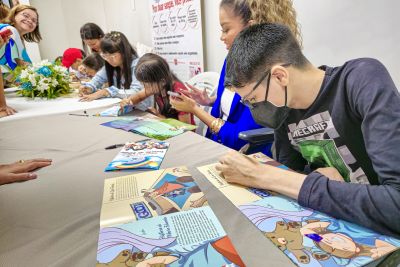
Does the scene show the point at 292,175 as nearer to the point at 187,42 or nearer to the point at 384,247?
the point at 384,247

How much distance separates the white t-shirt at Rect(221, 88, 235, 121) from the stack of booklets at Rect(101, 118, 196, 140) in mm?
230

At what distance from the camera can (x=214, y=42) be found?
2.25 meters

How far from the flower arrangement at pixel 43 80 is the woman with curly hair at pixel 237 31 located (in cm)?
122

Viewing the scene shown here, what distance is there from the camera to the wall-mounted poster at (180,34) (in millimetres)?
2346

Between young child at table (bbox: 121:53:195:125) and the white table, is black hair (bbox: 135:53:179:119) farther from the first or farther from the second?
the white table

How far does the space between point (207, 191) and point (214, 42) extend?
5.94 ft

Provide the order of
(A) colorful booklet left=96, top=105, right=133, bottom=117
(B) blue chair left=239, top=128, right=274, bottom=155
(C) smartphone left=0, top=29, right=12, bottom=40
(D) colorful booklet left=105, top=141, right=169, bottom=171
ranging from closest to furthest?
1. (D) colorful booklet left=105, top=141, right=169, bottom=171
2. (B) blue chair left=239, top=128, right=274, bottom=155
3. (A) colorful booklet left=96, top=105, right=133, bottom=117
4. (C) smartphone left=0, top=29, right=12, bottom=40

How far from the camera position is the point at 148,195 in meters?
0.68

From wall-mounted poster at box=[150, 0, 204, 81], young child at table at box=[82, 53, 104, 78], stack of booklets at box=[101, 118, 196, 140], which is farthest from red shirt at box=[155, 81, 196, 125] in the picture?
young child at table at box=[82, 53, 104, 78]

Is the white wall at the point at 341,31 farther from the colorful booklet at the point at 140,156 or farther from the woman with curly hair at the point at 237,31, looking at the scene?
the colorful booklet at the point at 140,156

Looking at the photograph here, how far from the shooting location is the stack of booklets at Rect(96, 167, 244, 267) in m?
0.47

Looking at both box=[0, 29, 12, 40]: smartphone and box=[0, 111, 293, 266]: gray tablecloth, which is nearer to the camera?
box=[0, 111, 293, 266]: gray tablecloth

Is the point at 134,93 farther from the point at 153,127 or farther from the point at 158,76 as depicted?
the point at 153,127

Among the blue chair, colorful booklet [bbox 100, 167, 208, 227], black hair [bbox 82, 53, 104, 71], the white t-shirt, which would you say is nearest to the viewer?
colorful booklet [bbox 100, 167, 208, 227]
